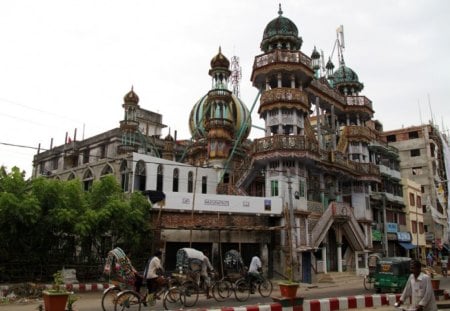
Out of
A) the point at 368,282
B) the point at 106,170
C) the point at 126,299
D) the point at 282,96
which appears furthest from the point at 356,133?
the point at 126,299

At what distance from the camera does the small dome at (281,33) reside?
1242 inches

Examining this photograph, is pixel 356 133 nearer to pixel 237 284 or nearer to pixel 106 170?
pixel 106 170

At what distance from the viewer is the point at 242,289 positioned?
54.2 ft

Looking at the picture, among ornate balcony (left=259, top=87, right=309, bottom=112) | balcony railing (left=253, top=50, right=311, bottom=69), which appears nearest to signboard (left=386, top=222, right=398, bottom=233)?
ornate balcony (left=259, top=87, right=309, bottom=112)

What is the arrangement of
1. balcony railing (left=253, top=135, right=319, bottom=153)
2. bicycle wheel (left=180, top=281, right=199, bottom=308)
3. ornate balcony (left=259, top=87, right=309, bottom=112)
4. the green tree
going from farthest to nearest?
1. ornate balcony (left=259, top=87, right=309, bottom=112)
2. balcony railing (left=253, top=135, right=319, bottom=153)
3. the green tree
4. bicycle wheel (left=180, top=281, right=199, bottom=308)

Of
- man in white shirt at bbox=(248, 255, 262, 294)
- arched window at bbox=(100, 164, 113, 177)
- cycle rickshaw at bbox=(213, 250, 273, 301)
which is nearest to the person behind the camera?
cycle rickshaw at bbox=(213, 250, 273, 301)

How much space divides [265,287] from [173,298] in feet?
17.9

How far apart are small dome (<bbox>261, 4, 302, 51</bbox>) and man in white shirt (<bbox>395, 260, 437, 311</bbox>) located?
86.7ft

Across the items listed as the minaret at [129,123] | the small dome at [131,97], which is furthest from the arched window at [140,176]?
the small dome at [131,97]

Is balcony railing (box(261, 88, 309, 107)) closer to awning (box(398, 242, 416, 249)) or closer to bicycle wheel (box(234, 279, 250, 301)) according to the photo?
bicycle wheel (box(234, 279, 250, 301))

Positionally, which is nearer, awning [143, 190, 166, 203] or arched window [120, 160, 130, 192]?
awning [143, 190, 166, 203]

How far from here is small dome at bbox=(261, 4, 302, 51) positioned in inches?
1242

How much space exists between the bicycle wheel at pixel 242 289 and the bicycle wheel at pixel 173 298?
2841 mm

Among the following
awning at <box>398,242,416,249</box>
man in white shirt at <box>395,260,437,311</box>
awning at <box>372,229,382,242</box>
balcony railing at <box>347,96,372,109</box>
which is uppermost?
balcony railing at <box>347,96,372,109</box>
